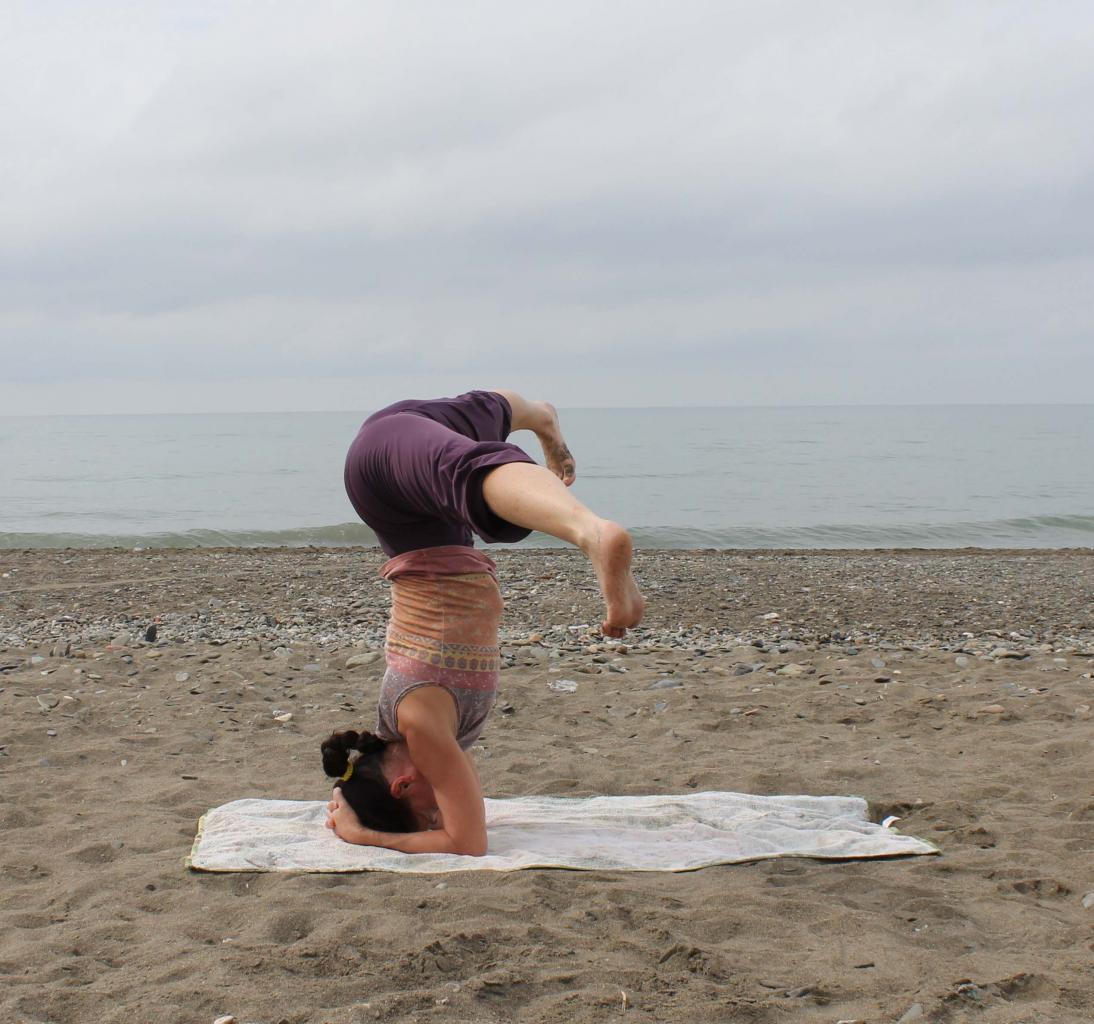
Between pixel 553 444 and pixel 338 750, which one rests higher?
pixel 553 444

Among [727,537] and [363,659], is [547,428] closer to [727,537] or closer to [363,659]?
[363,659]

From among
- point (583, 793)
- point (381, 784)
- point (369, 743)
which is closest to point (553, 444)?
point (369, 743)

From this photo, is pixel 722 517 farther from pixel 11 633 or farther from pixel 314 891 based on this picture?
pixel 314 891

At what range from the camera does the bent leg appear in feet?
8.93

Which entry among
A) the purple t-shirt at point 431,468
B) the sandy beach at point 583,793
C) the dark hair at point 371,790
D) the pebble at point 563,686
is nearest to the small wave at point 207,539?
the sandy beach at point 583,793

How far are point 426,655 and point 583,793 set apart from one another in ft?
5.86

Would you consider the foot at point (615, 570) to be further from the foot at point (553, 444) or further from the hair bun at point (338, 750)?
the hair bun at point (338, 750)

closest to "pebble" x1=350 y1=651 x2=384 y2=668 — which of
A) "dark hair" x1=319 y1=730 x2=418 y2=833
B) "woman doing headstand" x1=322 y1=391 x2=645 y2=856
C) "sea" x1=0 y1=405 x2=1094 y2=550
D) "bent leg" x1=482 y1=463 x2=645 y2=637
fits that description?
"woman doing headstand" x1=322 y1=391 x2=645 y2=856

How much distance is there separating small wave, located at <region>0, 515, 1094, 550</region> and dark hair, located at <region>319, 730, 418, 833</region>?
18.4 m

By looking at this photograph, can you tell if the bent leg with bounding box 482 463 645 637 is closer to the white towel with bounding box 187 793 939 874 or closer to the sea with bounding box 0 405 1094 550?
the white towel with bounding box 187 793 939 874

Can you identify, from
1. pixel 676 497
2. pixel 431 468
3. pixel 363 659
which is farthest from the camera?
pixel 676 497

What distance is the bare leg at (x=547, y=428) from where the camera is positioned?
14.9ft

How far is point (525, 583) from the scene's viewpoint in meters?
13.9

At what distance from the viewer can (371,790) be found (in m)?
4.70
